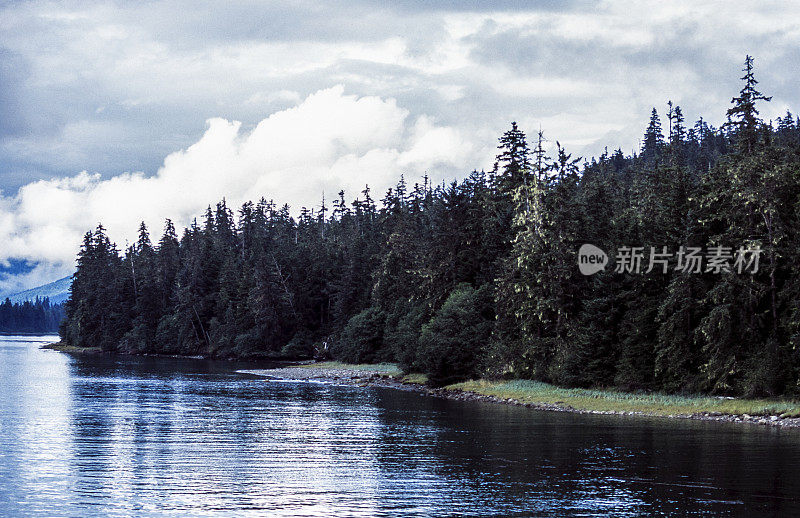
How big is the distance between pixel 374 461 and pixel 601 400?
1160 inches

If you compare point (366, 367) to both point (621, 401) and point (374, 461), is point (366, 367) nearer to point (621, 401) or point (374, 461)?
point (621, 401)

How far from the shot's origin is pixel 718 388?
5559 cm

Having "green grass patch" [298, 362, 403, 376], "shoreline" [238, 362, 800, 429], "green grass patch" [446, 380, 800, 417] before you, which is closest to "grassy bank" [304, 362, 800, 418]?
"green grass patch" [446, 380, 800, 417]

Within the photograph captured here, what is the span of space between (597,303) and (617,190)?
56312 millimetres

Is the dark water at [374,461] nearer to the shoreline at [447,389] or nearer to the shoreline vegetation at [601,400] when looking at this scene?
the shoreline at [447,389]

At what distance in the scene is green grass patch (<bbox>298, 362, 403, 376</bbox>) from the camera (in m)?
92.9

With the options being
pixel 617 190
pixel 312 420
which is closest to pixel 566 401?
pixel 312 420

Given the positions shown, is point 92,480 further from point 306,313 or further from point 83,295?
point 83,295

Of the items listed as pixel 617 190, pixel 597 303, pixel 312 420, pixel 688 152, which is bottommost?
pixel 312 420

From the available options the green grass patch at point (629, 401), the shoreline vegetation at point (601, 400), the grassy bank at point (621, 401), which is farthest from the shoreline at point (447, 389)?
the green grass patch at point (629, 401)

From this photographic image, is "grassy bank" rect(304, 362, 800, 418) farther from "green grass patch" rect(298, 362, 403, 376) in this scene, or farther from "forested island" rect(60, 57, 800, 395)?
"green grass patch" rect(298, 362, 403, 376)

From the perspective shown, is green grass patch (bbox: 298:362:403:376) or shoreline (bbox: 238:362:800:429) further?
green grass patch (bbox: 298:362:403:376)

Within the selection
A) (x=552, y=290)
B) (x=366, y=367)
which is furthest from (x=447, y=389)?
(x=366, y=367)

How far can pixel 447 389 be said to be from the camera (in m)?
73.8
